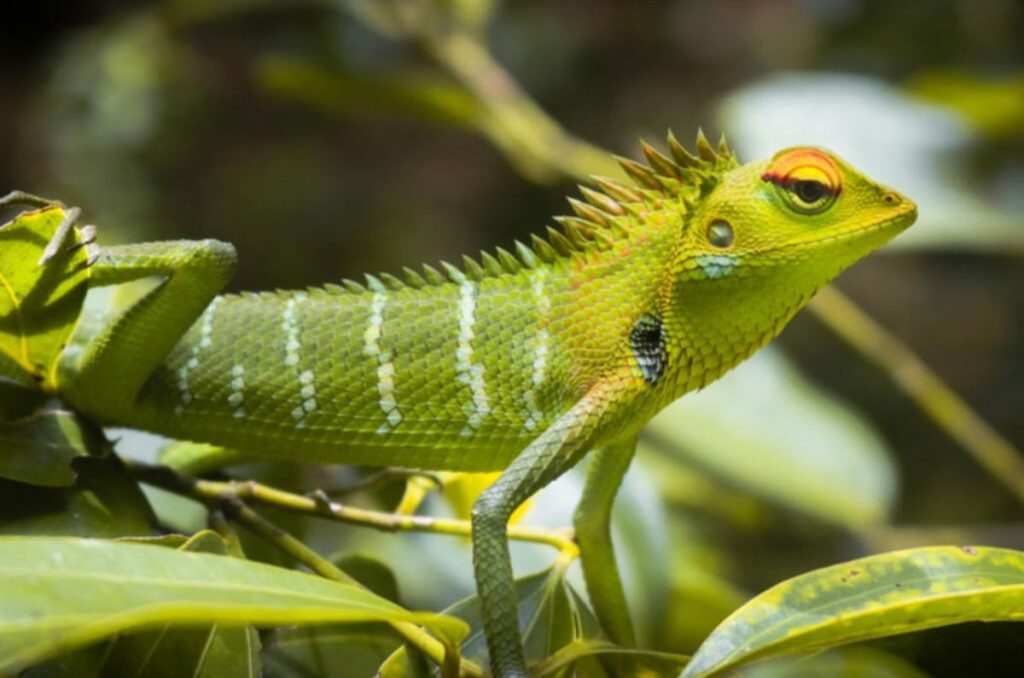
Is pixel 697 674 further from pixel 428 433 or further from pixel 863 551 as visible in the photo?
pixel 863 551

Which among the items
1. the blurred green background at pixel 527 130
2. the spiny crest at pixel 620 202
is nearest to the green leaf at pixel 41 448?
the spiny crest at pixel 620 202

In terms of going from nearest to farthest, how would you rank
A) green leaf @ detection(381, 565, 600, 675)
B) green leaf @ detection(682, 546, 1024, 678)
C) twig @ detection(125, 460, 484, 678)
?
green leaf @ detection(682, 546, 1024, 678), twig @ detection(125, 460, 484, 678), green leaf @ detection(381, 565, 600, 675)

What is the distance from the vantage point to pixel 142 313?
1.54 metres

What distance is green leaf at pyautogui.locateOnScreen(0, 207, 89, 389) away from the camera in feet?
4.17

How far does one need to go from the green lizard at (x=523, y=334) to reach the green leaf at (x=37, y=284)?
0.16 meters

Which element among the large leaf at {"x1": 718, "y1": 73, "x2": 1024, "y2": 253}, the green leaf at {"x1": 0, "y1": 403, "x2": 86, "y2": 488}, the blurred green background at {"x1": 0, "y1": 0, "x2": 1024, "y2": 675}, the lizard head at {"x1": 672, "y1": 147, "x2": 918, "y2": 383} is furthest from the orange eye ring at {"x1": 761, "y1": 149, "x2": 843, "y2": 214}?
the blurred green background at {"x1": 0, "y1": 0, "x2": 1024, "y2": 675}

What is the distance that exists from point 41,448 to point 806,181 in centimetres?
108

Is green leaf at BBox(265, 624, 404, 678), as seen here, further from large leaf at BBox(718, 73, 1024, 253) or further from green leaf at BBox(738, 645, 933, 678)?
large leaf at BBox(718, 73, 1024, 253)

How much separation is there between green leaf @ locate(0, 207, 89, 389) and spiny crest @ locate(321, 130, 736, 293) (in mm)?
457

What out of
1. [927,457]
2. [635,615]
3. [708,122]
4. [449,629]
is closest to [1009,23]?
[708,122]

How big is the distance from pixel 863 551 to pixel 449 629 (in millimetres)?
2577

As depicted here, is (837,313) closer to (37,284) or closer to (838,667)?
(838,667)

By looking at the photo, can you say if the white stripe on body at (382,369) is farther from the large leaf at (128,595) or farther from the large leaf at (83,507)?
the large leaf at (128,595)

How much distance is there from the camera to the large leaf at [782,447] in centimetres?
249
